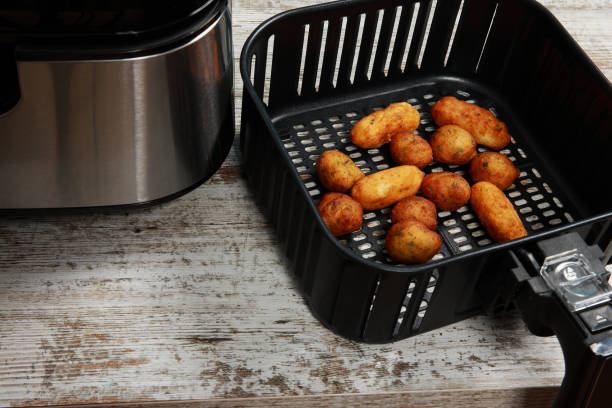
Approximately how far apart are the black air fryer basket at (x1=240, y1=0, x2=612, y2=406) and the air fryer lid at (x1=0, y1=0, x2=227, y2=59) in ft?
0.39

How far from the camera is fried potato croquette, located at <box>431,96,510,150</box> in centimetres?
91

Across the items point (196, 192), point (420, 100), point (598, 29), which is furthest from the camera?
point (598, 29)

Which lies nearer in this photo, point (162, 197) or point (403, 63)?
point (162, 197)

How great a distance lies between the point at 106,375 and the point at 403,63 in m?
0.56

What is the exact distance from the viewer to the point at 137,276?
80 cm

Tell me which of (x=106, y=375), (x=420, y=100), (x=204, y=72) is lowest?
(x=106, y=375)

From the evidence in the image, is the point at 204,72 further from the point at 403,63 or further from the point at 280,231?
the point at 403,63

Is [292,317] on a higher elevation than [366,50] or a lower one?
lower

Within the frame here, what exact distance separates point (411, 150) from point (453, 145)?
0.05 metres

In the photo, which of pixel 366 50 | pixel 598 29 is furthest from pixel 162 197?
pixel 598 29

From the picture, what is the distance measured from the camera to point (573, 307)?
2.19 ft

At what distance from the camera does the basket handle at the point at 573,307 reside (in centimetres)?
65

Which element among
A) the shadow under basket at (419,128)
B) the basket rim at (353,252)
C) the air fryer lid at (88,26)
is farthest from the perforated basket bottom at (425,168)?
the air fryer lid at (88,26)

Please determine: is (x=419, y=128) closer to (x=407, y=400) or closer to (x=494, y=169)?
(x=494, y=169)
